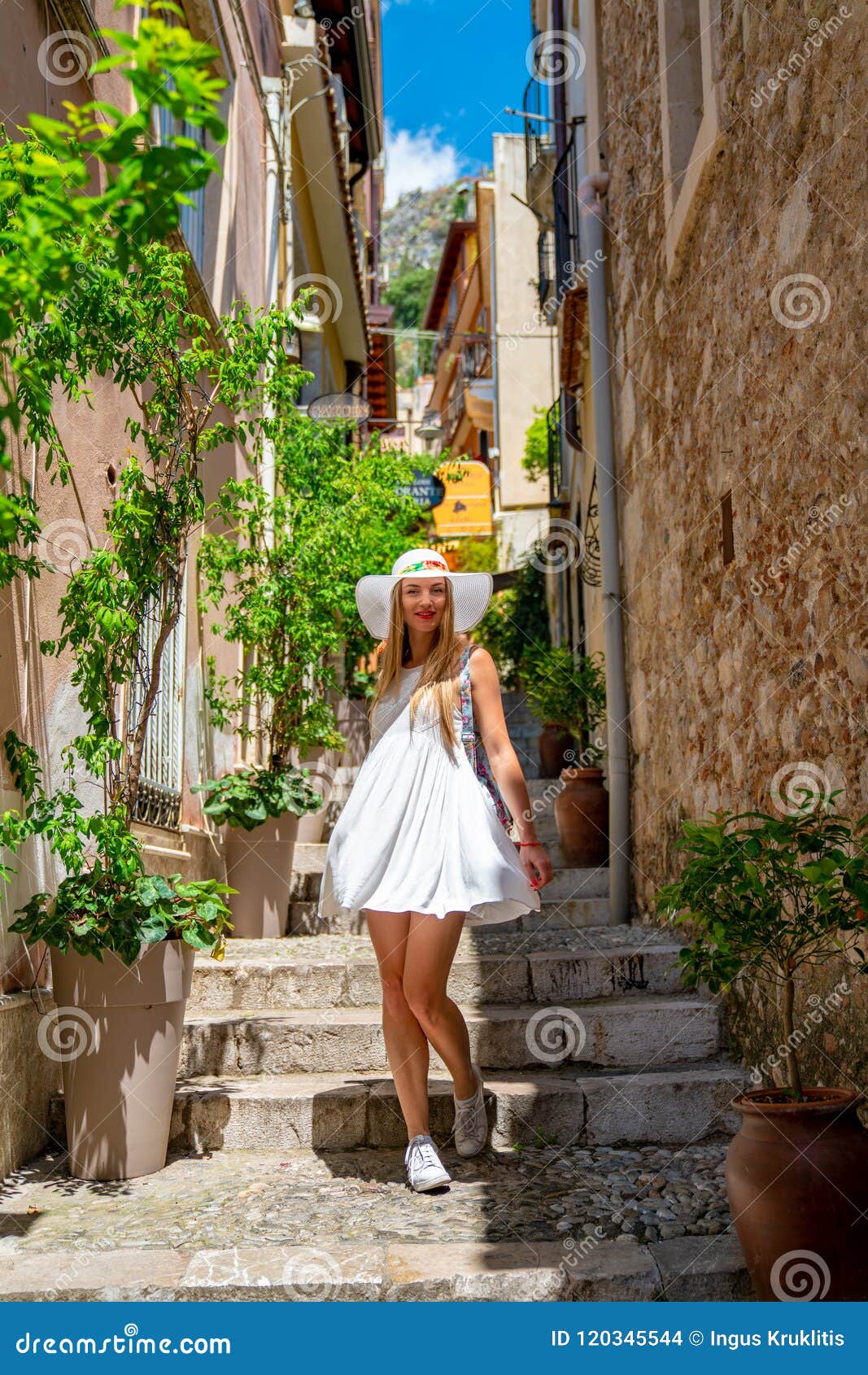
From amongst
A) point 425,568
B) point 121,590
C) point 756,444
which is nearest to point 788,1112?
point 425,568

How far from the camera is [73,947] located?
385 centimetres

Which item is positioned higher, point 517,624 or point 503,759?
point 517,624

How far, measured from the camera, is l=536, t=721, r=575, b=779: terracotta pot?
36.7 ft

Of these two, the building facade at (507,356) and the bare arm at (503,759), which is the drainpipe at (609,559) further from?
the building facade at (507,356)

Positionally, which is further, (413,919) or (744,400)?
(744,400)

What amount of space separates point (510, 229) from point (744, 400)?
2259 cm

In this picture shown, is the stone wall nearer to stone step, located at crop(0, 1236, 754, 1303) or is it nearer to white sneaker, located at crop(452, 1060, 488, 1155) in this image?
stone step, located at crop(0, 1236, 754, 1303)

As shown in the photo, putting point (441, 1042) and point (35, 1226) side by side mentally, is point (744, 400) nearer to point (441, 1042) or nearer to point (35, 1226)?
point (441, 1042)

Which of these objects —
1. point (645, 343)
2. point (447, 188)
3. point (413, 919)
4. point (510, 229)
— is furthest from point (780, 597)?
point (447, 188)

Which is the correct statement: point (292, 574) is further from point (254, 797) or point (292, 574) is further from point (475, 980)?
point (475, 980)

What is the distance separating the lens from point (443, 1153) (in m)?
4.11

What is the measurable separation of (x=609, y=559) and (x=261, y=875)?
Answer: 106 inches

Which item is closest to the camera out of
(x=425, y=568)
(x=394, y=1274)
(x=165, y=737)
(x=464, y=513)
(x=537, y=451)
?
(x=394, y=1274)

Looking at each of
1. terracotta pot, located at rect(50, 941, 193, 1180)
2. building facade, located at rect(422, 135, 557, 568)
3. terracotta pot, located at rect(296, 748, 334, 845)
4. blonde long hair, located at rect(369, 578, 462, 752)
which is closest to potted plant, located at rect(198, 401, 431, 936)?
terracotta pot, located at rect(296, 748, 334, 845)
